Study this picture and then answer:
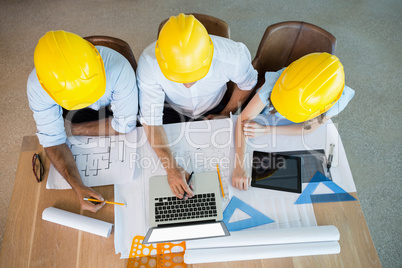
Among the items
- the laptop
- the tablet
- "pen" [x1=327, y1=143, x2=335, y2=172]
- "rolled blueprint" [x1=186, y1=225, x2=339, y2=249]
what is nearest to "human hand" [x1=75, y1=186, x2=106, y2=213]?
the laptop

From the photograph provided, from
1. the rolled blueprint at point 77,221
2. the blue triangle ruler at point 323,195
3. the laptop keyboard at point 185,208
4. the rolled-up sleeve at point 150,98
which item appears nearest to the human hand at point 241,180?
the laptop keyboard at point 185,208

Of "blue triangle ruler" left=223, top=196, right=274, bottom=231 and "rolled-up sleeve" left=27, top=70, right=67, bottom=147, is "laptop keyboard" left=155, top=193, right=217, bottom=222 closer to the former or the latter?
"blue triangle ruler" left=223, top=196, right=274, bottom=231

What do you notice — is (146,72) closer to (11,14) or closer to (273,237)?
A: (273,237)

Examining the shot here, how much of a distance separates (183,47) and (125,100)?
0.48 metres

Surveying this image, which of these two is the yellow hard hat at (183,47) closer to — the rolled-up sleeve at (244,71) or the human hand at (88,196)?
the rolled-up sleeve at (244,71)

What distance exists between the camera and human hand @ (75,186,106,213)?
1192mm

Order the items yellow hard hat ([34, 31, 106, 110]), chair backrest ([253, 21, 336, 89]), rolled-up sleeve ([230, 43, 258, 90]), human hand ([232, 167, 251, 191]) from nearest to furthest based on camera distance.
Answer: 1. yellow hard hat ([34, 31, 106, 110])
2. human hand ([232, 167, 251, 191])
3. rolled-up sleeve ([230, 43, 258, 90])
4. chair backrest ([253, 21, 336, 89])

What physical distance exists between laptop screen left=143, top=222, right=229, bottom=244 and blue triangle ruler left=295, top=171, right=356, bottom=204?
0.40 meters

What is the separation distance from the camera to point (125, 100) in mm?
1354

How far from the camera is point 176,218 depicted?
118 centimetres

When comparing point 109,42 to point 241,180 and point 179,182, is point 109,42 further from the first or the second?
point 241,180

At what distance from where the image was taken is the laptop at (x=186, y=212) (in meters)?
1.11

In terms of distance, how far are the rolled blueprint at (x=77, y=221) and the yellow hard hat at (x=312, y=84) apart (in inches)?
37.4

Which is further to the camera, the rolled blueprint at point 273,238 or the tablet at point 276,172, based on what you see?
the tablet at point 276,172
